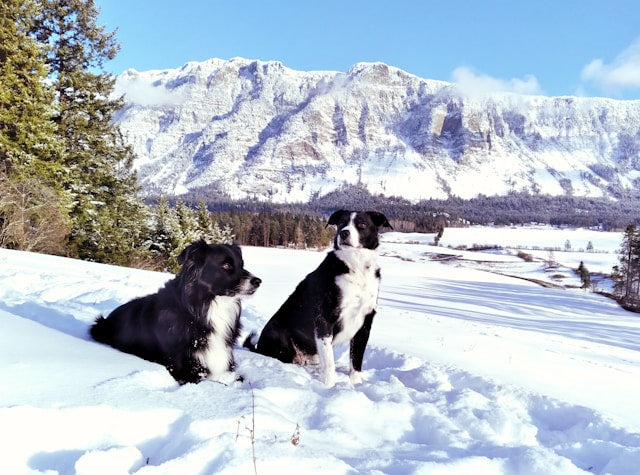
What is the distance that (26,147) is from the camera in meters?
17.9

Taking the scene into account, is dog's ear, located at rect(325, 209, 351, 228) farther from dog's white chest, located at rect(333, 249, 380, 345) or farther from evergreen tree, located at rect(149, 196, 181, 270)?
evergreen tree, located at rect(149, 196, 181, 270)

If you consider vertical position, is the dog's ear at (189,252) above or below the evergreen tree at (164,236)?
above

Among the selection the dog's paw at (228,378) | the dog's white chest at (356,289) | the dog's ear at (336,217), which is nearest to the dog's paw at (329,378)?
the dog's white chest at (356,289)

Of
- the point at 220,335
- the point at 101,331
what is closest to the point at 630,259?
the point at 220,335

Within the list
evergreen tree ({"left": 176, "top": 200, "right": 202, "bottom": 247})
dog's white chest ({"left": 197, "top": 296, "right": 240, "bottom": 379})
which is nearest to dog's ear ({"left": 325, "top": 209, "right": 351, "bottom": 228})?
dog's white chest ({"left": 197, "top": 296, "right": 240, "bottom": 379})

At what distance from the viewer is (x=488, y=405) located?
3469 mm

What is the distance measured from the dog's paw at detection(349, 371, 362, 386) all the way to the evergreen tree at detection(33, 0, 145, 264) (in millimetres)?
19580

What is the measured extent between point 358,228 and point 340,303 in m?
0.88

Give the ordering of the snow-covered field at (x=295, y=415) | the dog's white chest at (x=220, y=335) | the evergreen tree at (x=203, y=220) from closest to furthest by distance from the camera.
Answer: the snow-covered field at (x=295, y=415) → the dog's white chest at (x=220, y=335) → the evergreen tree at (x=203, y=220)

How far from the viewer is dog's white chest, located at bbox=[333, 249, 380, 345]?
4523 mm

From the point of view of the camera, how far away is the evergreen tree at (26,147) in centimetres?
1733

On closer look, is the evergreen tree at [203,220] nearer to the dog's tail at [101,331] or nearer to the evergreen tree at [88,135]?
the evergreen tree at [88,135]

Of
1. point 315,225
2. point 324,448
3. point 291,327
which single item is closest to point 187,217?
point 291,327

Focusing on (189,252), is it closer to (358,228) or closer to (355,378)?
(358,228)
